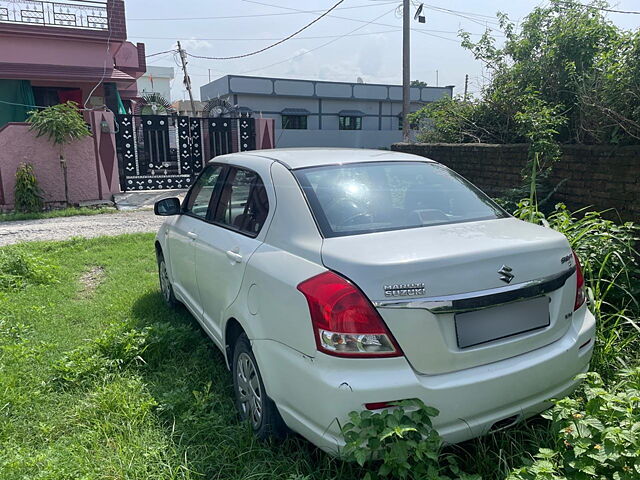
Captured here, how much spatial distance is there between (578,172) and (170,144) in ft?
36.8

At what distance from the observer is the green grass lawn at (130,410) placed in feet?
7.94

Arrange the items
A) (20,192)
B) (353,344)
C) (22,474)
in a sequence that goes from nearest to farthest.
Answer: (353,344), (22,474), (20,192)

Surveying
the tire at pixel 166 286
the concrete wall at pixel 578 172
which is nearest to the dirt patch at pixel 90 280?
the tire at pixel 166 286

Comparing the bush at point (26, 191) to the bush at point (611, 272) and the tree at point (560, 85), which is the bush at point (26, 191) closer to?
the tree at point (560, 85)

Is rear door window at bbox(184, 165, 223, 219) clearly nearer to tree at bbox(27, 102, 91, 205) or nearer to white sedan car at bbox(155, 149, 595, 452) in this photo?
white sedan car at bbox(155, 149, 595, 452)

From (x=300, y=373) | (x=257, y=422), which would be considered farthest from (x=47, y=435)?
(x=300, y=373)

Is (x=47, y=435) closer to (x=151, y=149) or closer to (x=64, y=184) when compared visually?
(x=64, y=184)

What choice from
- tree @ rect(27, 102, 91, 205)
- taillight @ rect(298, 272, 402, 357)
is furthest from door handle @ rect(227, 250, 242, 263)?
tree @ rect(27, 102, 91, 205)

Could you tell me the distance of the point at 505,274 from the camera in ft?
7.22

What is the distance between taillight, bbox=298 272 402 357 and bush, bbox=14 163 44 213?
10833 mm

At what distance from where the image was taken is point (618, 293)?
12.4 feet

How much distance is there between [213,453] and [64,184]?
10.9 metres

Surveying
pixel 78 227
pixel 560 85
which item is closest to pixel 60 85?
pixel 78 227

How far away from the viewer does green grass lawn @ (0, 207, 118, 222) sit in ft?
34.3
